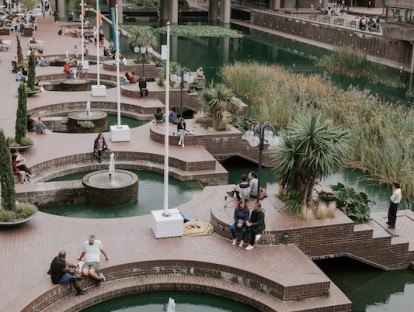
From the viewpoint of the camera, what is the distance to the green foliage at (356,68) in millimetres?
41562

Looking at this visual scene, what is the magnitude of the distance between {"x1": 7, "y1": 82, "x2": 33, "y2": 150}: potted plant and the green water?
31.2 feet

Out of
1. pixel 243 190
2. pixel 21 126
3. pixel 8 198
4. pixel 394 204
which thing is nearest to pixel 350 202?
pixel 394 204

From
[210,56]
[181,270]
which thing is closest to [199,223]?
[181,270]

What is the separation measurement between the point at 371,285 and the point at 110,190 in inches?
305

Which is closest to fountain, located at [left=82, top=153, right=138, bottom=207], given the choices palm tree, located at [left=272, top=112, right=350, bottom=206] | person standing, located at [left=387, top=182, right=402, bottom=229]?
palm tree, located at [left=272, top=112, right=350, bottom=206]

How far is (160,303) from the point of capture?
1259cm

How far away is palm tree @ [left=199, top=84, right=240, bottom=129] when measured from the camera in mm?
22078

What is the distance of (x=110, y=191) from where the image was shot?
1745 centimetres

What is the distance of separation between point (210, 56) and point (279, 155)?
3882 cm

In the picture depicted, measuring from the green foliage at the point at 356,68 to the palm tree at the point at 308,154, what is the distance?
27.4 metres

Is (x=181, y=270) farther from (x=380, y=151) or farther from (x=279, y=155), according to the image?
(x=380, y=151)

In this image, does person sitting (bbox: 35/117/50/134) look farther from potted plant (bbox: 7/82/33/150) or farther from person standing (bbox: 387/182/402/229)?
person standing (bbox: 387/182/402/229)

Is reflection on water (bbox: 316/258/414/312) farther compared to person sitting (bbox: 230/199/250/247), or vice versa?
person sitting (bbox: 230/199/250/247)

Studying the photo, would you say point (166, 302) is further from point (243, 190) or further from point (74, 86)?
point (74, 86)
